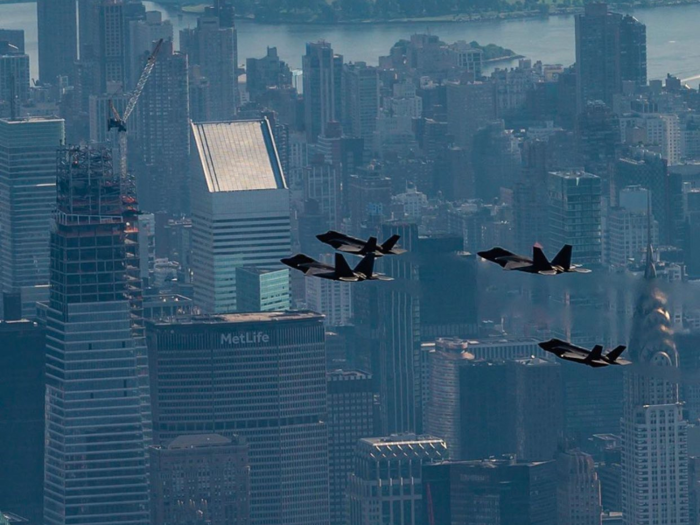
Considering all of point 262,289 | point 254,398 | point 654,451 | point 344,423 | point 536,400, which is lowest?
point 654,451

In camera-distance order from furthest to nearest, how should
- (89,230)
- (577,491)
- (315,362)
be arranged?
(315,362)
(577,491)
(89,230)

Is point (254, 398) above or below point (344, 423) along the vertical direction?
above

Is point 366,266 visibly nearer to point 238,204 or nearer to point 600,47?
point 238,204

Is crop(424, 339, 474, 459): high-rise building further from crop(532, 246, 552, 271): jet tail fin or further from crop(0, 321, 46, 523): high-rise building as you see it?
crop(532, 246, 552, 271): jet tail fin

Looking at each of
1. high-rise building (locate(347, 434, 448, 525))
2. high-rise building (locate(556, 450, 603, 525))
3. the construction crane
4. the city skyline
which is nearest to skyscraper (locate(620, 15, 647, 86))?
the construction crane

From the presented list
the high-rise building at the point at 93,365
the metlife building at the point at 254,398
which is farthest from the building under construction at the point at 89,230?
the metlife building at the point at 254,398

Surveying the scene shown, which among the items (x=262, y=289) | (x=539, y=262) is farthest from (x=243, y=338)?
(x=539, y=262)

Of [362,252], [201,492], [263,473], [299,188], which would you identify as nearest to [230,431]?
[263,473]

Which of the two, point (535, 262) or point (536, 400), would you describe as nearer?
point (535, 262)
